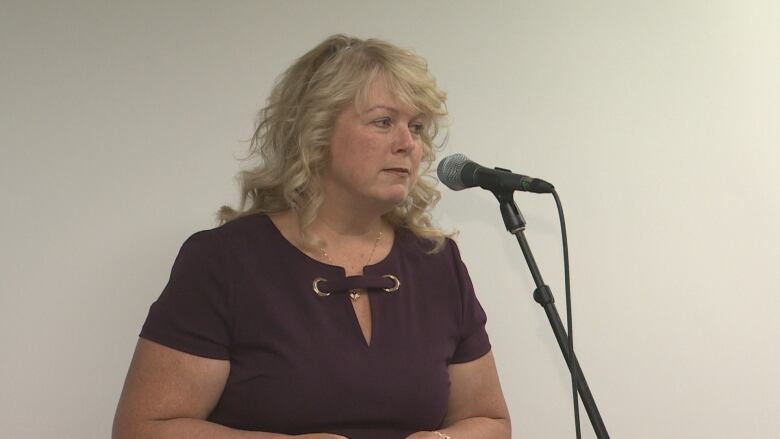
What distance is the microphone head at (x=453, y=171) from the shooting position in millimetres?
1837

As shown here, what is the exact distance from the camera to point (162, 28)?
247 cm

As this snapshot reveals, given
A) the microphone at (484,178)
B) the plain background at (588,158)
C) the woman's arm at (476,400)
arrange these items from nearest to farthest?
the microphone at (484,178), the woman's arm at (476,400), the plain background at (588,158)

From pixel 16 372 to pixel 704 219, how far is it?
193 cm

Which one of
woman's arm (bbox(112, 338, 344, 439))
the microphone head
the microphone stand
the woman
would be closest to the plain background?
the woman

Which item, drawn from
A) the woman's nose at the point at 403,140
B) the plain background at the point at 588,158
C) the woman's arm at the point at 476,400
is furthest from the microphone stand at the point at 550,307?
the plain background at the point at 588,158

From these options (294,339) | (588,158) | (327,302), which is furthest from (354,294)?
(588,158)

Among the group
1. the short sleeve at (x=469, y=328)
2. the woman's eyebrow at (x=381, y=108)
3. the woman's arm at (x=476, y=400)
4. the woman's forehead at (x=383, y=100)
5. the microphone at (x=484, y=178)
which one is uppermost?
the woman's forehead at (x=383, y=100)

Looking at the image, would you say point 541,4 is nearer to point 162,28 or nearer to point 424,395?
point 162,28

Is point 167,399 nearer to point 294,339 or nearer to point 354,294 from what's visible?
point 294,339

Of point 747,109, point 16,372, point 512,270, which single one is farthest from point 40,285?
point 747,109

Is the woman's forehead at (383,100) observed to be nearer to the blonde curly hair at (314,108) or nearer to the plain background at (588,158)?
the blonde curly hair at (314,108)

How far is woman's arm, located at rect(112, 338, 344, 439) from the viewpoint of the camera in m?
1.85

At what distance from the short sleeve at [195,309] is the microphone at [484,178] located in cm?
51

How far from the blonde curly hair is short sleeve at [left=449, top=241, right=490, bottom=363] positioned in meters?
0.32
